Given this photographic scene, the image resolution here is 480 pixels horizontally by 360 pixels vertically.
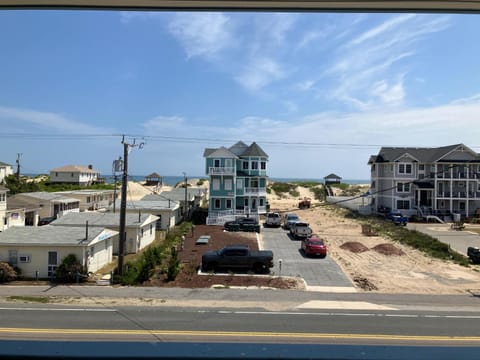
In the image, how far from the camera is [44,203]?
39.6 metres

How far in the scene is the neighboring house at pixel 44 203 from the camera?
38144 millimetres

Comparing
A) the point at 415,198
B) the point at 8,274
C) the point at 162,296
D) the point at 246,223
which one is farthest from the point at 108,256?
the point at 415,198

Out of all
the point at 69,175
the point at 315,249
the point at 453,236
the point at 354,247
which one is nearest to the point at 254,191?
the point at 354,247

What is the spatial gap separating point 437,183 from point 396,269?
2993 centimetres

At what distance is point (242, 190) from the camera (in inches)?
1715

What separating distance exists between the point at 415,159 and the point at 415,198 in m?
5.06

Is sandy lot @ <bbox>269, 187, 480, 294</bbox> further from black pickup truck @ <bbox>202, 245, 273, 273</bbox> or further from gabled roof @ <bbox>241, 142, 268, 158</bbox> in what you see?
gabled roof @ <bbox>241, 142, 268, 158</bbox>

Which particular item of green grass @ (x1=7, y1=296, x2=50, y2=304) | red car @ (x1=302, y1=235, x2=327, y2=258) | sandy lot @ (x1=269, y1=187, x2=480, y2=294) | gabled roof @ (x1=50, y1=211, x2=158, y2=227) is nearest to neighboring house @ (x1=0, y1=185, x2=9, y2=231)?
gabled roof @ (x1=50, y1=211, x2=158, y2=227)

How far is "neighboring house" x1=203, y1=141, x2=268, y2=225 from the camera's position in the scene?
42.1 metres

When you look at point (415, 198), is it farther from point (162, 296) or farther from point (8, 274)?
point (8, 274)

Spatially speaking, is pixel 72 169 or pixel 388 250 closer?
pixel 388 250

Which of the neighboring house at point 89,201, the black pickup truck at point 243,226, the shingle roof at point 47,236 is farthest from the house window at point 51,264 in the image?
the neighboring house at point 89,201

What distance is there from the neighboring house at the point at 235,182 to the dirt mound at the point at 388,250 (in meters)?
17.3

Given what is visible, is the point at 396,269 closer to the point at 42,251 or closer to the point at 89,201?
the point at 42,251
